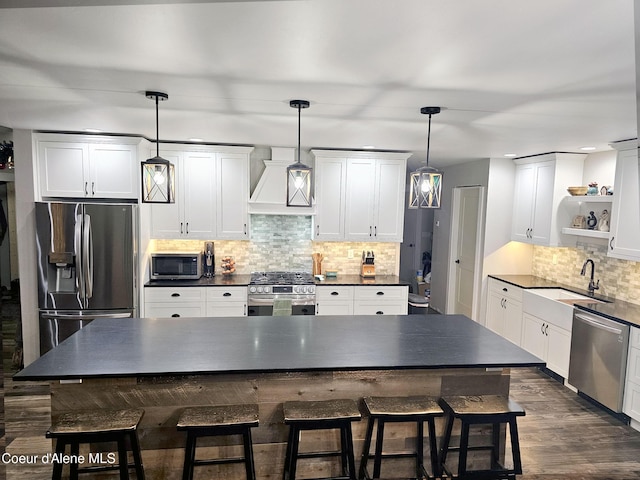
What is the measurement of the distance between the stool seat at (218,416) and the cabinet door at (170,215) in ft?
9.18

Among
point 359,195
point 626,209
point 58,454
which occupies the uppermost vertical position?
point 359,195

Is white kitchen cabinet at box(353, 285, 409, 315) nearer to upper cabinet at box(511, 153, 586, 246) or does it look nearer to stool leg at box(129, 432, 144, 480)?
upper cabinet at box(511, 153, 586, 246)

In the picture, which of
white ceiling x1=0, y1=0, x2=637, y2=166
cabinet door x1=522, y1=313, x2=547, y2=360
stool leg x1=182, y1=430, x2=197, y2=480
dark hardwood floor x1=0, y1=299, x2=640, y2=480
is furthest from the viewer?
cabinet door x1=522, y1=313, x2=547, y2=360

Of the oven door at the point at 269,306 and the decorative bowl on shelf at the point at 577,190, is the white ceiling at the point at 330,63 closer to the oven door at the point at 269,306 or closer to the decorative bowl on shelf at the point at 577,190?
the decorative bowl on shelf at the point at 577,190

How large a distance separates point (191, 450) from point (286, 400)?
565 millimetres

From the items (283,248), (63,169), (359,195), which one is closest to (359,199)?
(359,195)

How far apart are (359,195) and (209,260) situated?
1.99m

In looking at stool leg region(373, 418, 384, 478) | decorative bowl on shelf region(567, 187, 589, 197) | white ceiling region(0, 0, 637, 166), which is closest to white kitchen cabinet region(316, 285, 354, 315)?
white ceiling region(0, 0, 637, 166)

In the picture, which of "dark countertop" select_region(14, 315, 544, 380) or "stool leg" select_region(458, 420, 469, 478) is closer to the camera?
"dark countertop" select_region(14, 315, 544, 380)

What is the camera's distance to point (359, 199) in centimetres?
489

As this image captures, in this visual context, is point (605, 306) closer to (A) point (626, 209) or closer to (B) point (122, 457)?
(A) point (626, 209)

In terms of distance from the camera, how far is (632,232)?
3.56m

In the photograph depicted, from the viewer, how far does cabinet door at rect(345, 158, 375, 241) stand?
485 centimetres

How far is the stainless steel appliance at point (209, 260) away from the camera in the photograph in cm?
484
